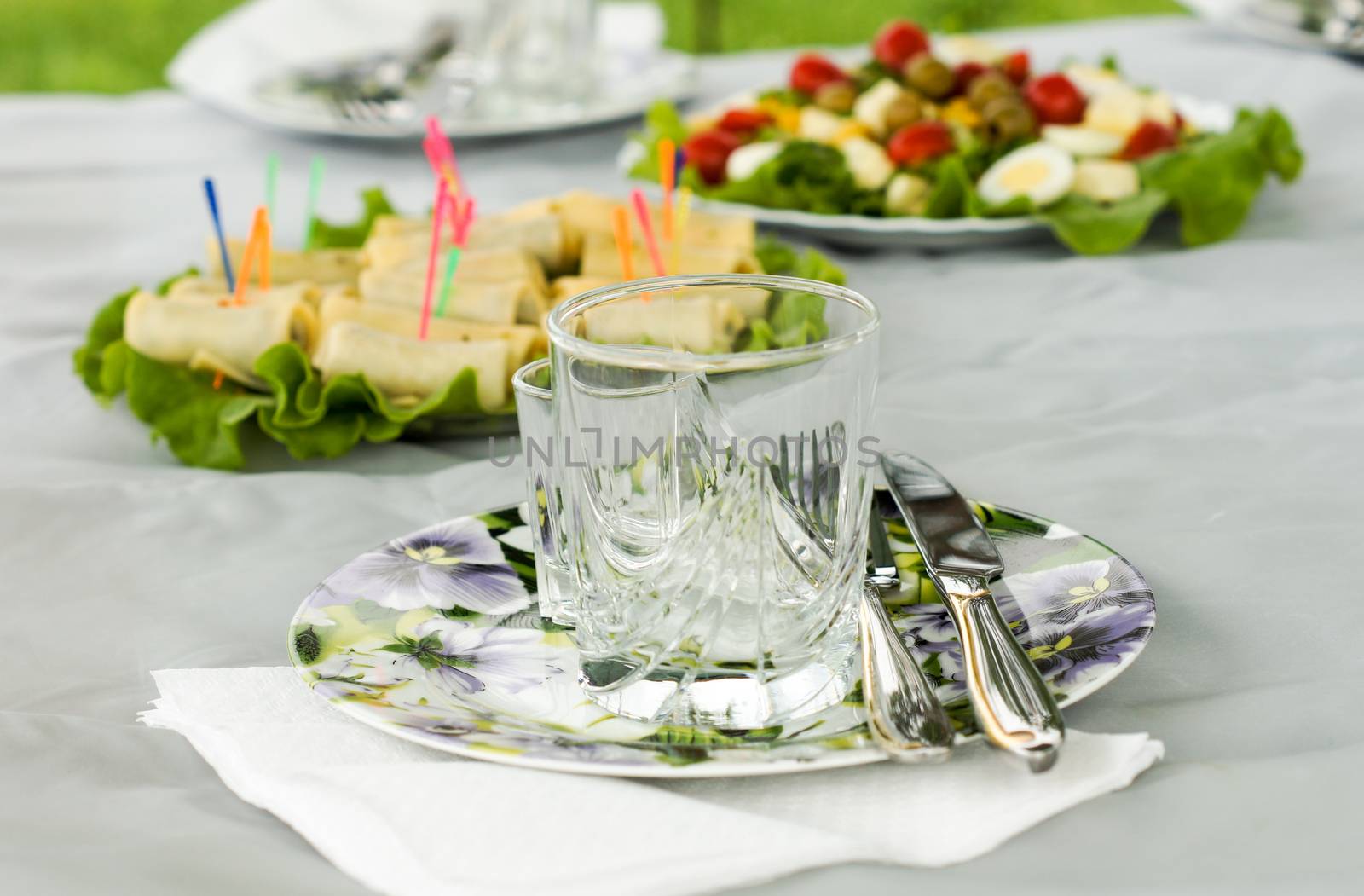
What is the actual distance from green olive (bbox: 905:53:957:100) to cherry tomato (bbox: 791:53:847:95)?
159 millimetres

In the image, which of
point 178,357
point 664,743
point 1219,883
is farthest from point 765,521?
point 178,357

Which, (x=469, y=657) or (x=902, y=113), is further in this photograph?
(x=902, y=113)

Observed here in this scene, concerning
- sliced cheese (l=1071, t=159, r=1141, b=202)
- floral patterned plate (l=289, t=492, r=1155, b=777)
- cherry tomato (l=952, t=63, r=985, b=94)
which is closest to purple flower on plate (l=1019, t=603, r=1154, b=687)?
floral patterned plate (l=289, t=492, r=1155, b=777)

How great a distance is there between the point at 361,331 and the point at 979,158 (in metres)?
0.81

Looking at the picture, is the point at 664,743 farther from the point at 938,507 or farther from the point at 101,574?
the point at 101,574

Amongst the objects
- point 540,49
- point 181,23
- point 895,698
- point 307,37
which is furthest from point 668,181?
point 181,23

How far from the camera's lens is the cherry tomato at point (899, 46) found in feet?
6.27

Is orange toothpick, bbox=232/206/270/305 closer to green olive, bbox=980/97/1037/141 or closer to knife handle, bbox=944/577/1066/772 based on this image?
knife handle, bbox=944/577/1066/772

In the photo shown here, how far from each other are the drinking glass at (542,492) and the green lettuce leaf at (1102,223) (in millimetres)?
871

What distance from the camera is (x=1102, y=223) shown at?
1.42m

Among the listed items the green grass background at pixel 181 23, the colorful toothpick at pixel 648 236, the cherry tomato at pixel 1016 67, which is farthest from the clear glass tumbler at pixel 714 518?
the green grass background at pixel 181 23

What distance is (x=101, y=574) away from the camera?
33.3 inches

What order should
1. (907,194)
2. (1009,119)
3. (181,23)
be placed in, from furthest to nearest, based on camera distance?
(181,23), (1009,119), (907,194)

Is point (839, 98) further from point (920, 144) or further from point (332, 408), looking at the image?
point (332, 408)
